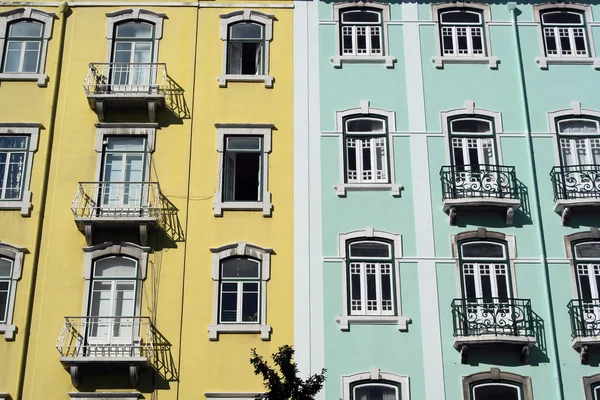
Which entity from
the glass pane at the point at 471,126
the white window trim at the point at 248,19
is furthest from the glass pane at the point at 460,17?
the white window trim at the point at 248,19

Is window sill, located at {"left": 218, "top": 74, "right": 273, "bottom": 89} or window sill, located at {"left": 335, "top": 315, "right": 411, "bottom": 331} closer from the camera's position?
window sill, located at {"left": 335, "top": 315, "right": 411, "bottom": 331}

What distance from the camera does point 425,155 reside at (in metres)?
23.7

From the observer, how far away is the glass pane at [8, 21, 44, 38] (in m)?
25.4

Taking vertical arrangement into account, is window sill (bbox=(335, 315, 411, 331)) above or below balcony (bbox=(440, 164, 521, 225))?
below

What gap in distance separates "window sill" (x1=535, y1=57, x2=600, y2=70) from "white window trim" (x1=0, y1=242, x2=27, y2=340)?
48.1 ft

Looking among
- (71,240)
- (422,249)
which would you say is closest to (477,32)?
(422,249)

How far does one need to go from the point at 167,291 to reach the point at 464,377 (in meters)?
7.45

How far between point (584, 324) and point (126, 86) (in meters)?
13.2

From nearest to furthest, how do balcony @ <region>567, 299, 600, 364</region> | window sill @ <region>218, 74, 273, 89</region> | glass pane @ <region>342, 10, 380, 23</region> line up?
balcony @ <region>567, 299, 600, 364</region>, window sill @ <region>218, 74, 273, 89</region>, glass pane @ <region>342, 10, 380, 23</region>

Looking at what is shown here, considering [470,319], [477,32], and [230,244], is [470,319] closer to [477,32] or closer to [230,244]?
[230,244]

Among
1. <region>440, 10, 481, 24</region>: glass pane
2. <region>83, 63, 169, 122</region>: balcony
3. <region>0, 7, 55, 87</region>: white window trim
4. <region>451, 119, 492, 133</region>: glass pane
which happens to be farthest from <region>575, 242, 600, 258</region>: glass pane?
<region>0, 7, 55, 87</region>: white window trim

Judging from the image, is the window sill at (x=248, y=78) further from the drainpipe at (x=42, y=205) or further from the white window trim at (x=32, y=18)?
the white window trim at (x=32, y=18)

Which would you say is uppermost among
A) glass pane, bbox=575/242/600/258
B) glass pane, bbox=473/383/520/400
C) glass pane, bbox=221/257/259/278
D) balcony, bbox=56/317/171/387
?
glass pane, bbox=575/242/600/258

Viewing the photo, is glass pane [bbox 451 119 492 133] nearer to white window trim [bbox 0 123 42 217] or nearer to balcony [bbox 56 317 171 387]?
balcony [bbox 56 317 171 387]
